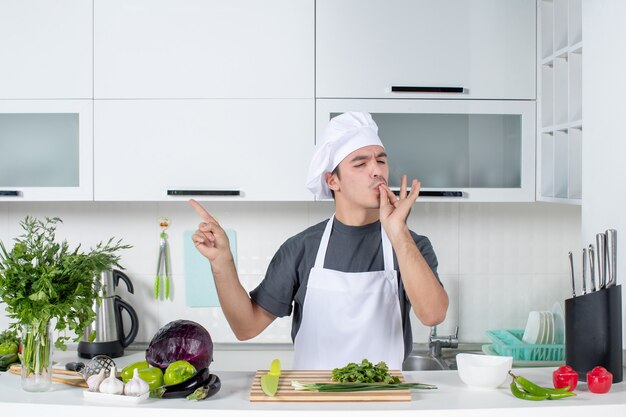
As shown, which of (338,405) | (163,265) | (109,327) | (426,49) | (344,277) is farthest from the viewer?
(163,265)

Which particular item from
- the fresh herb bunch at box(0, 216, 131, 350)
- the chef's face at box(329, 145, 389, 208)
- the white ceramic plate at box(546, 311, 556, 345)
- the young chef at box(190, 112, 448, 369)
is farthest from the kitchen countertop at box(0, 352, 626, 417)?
the white ceramic plate at box(546, 311, 556, 345)

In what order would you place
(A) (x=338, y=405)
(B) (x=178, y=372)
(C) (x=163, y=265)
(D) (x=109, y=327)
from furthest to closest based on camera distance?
(C) (x=163, y=265) < (D) (x=109, y=327) < (B) (x=178, y=372) < (A) (x=338, y=405)

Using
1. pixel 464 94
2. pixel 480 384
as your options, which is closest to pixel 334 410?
pixel 480 384

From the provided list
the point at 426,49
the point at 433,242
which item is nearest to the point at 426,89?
the point at 426,49

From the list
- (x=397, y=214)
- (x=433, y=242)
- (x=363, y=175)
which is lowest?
(x=433, y=242)

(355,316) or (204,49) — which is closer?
(355,316)

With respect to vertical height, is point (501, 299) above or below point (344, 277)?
below

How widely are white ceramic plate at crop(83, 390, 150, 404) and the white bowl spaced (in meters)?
0.72

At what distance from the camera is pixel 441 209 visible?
3.40 m

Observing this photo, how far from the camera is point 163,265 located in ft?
11.0

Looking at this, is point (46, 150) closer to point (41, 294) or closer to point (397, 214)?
point (41, 294)

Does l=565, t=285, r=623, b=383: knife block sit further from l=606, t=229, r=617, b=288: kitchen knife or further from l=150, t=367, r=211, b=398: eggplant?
l=150, t=367, r=211, b=398: eggplant

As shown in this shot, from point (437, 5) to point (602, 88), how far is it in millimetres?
909

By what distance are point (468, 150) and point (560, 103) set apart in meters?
0.39
